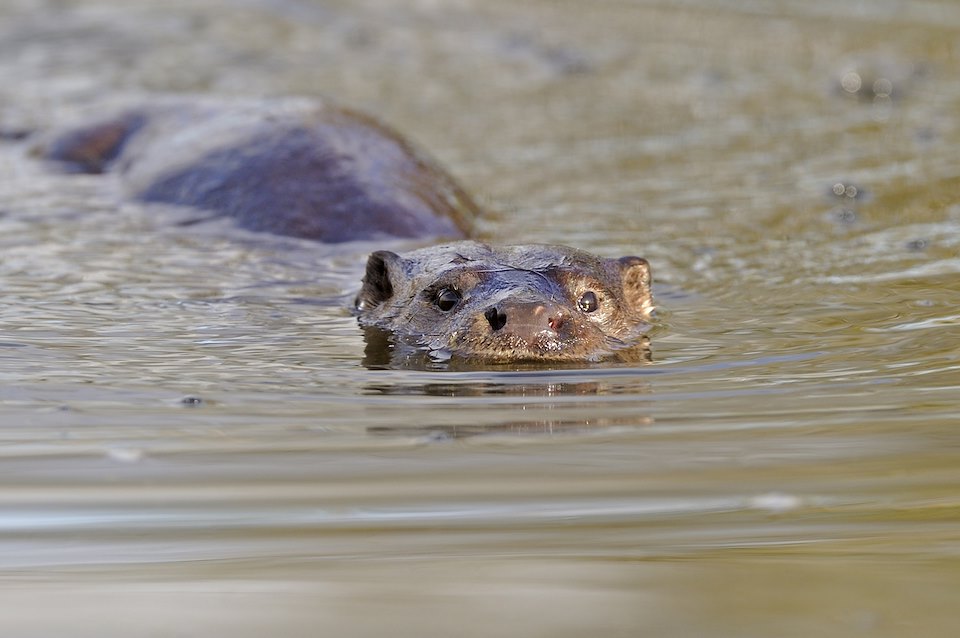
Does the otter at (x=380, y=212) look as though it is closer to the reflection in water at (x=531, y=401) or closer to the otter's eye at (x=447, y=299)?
the otter's eye at (x=447, y=299)

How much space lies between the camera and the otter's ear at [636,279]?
5.14 metres

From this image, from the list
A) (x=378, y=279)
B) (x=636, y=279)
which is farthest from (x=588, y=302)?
(x=378, y=279)

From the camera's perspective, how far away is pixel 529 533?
267 cm

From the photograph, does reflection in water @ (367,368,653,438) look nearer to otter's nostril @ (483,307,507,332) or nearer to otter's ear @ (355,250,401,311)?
otter's nostril @ (483,307,507,332)

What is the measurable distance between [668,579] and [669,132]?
7.35m

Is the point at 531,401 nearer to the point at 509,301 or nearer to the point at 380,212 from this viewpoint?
the point at 509,301

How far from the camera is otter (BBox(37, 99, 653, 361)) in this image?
4.41 metres

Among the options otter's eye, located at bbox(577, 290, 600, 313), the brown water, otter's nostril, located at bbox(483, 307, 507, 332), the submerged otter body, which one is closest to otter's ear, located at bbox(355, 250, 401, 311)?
the brown water

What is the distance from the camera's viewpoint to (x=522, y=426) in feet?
11.4

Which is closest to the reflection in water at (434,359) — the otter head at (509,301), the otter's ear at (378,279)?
the otter head at (509,301)

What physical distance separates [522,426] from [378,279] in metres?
1.84

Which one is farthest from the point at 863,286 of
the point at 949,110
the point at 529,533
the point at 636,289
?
the point at 949,110

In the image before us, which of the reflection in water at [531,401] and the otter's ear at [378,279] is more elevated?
the otter's ear at [378,279]

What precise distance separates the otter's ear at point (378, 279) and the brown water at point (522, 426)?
0.13m
